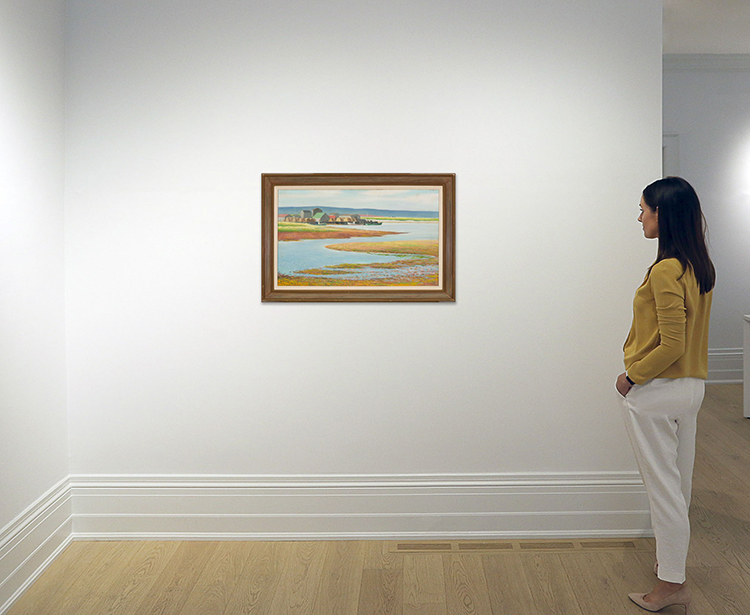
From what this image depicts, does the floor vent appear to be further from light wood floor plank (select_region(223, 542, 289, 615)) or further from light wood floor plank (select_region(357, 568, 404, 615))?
light wood floor plank (select_region(223, 542, 289, 615))

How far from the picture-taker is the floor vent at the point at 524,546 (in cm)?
276

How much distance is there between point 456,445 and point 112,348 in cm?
169

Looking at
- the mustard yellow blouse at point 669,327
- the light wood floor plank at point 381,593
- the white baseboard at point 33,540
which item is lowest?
the light wood floor plank at point 381,593

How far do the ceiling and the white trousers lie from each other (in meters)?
2.80

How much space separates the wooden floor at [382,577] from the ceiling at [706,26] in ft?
10.4

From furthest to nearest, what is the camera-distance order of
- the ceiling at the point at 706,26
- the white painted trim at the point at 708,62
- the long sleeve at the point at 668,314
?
the white painted trim at the point at 708,62, the ceiling at the point at 706,26, the long sleeve at the point at 668,314

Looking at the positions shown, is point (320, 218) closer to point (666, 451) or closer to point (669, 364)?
point (669, 364)

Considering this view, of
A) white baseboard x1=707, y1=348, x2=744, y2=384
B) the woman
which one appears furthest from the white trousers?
white baseboard x1=707, y1=348, x2=744, y2=384

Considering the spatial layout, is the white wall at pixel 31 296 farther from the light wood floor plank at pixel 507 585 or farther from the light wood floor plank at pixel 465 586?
the light wood floor plank at pixel 507 585

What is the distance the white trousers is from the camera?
7.33 feet

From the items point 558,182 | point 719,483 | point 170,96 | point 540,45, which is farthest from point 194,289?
point 719,483

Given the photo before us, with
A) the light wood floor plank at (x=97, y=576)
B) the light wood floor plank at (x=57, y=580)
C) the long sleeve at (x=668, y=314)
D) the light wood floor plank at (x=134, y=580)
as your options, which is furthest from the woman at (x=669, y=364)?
the light wood floor plank at (x=57, y=580)

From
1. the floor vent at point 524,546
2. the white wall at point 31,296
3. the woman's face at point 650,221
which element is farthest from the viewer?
the floor vent at point 524,546

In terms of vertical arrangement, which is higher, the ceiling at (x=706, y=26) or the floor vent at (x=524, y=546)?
the ceiling at (x=706, y=26)
